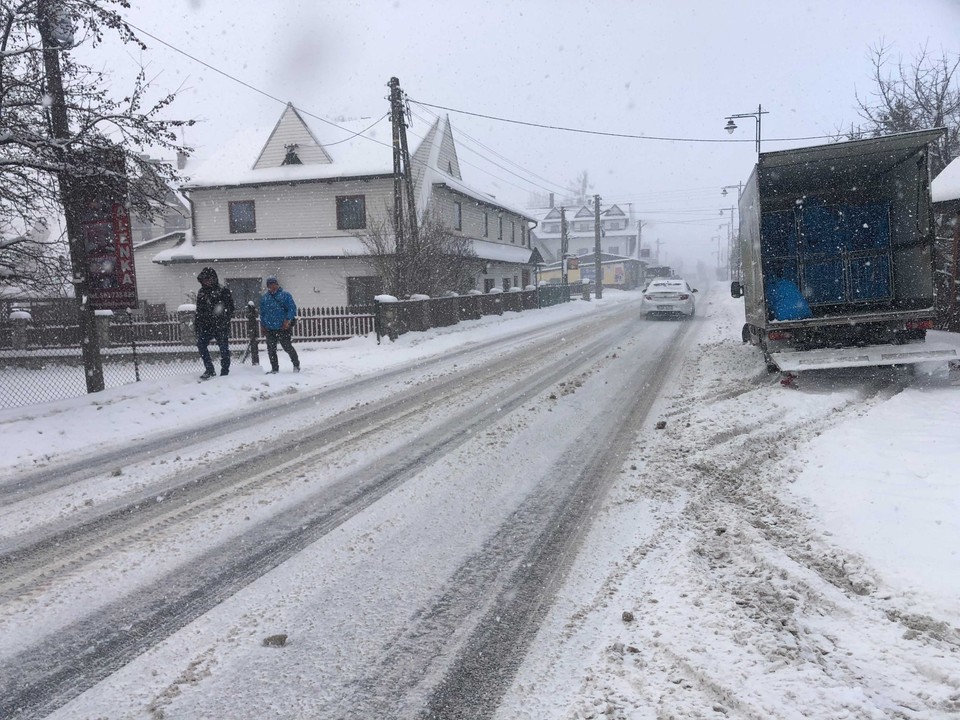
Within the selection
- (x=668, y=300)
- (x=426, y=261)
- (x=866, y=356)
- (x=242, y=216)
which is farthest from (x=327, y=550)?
(x=242, y=216)

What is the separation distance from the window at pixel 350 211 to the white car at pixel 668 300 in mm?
13187

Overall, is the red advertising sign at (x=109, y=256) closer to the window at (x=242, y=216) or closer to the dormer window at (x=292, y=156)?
the window at (x=242, y=216)

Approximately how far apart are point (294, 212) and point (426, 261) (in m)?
10.7

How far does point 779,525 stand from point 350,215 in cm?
2583

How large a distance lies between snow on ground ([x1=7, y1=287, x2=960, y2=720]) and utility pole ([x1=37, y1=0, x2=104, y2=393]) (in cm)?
258

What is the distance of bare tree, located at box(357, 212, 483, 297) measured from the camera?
1998 centimetres

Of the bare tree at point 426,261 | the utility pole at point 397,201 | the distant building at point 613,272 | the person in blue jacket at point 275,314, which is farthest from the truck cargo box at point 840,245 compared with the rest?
the distant building at point 613,272

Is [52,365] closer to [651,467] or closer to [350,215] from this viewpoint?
[350,215]

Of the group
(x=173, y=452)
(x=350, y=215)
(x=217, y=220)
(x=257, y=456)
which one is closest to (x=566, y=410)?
(x=257, y=456)

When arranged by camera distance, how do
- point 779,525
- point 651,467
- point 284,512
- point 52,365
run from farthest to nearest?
point 52,365
point 651,467
point 284,512
point 779,525

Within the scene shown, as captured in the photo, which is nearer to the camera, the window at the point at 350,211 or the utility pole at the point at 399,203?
the utility pole at the point at 399,203

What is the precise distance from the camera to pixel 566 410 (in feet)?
25.6

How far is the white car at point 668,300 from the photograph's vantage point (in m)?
21.8

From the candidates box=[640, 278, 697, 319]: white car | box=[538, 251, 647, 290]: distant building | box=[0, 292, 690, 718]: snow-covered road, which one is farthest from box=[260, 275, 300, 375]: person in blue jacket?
box=[538, 251, 647, 290]: distant building
